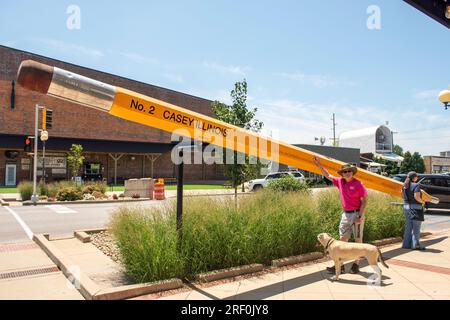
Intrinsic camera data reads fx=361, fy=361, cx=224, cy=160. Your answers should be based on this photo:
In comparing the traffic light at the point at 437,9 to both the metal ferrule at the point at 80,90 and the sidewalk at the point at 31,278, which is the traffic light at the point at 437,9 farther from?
the sidewalk at the point at 31,278

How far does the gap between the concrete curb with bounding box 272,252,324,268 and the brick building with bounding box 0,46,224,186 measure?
30.9m

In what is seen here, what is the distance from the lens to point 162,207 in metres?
6.98

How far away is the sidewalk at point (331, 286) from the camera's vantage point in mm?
4875

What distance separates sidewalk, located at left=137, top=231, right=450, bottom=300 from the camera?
488 cm

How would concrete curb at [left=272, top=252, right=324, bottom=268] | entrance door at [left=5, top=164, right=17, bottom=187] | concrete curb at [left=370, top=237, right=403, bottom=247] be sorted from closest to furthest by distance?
1. concrete curb at [left=272, top=252, right=324, bottom=268]
2. concrete curb at [left=370, top=237, right=403, bottom=247]
3. entrance door at [left=5, top=164, right=17, bottom=187]

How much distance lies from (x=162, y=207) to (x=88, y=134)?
33.5 meters

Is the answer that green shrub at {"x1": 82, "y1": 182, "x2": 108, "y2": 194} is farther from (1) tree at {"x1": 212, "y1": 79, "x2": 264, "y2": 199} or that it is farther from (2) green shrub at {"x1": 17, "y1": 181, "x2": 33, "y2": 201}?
(1) tree at {"x1": 212, "y1": 79, "x2": 264, "y2": 199}

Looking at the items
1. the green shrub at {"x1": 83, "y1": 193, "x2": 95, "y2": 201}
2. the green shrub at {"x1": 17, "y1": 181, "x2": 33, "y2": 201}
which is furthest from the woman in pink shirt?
the green shrub at {"x1": 17, "y1": 181, "x2": 33, "y2": 201}

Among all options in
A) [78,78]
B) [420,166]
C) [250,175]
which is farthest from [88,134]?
[420,166]

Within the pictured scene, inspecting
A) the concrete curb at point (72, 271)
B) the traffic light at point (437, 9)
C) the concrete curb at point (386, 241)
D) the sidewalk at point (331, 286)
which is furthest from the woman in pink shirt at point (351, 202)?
the concrete curb at point (72, 271)

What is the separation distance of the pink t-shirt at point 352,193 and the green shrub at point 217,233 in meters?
1.15

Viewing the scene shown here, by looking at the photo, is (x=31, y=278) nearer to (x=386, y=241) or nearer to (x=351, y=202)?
(x=351, y=202)

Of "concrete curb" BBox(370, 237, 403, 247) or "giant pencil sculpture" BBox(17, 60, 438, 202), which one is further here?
"concrete curb" BBox(370, 237, 403, 247)

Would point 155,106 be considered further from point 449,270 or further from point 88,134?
point 88,134
